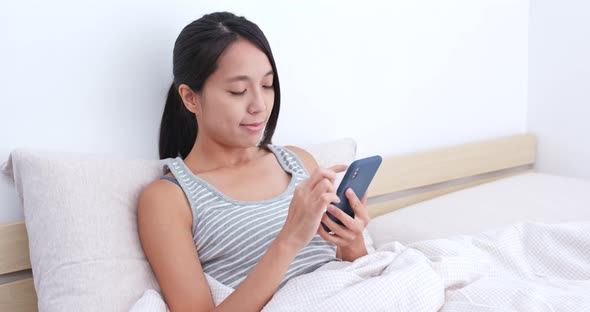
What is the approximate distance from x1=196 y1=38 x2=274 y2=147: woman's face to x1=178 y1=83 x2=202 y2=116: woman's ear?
1 centimetres

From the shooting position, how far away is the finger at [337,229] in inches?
42.1

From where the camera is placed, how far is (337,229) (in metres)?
1.07

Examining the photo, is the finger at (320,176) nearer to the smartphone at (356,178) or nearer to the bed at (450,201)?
the smartphone at (356,178)

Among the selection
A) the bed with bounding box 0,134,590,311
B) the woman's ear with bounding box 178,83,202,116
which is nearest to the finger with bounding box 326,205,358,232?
the bed with bounding box 0,134,590,311

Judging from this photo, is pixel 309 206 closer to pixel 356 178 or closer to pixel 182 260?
pixel 356 178

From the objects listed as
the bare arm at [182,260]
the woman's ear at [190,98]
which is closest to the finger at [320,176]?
the bare arm at [182,260]

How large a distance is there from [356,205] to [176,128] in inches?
20.1

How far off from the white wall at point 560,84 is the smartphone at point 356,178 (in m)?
1.36

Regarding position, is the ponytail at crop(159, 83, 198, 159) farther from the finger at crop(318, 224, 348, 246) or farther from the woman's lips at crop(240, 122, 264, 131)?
the finger at crop(318, 224, 348, 246)

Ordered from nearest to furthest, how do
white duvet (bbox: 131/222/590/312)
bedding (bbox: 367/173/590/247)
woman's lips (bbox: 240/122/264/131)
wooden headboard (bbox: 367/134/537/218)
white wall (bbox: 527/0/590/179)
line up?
1. white duvet (bbox: 131/222/590/312)
2. woman's lips (bbox: 240/122/264/131)
3. bedding (bbox: 367/173/590/247)
4. wooden headboard (bbox: 367/134/537/218)
5. white wall (bbox: 527/0/590/179)

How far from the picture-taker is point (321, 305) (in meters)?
0.94

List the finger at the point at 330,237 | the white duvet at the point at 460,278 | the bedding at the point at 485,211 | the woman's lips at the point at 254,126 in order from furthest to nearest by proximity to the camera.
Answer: the bedding at the point at 485,211, the woman's lips at the point at 254,126, the finger at the point at 330,237, the white duvet at the point at 460,278

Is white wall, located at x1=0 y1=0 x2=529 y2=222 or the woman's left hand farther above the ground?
white wall, located at x1=0 y1=0 x2=529 y2=222

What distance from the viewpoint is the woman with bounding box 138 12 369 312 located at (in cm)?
102
